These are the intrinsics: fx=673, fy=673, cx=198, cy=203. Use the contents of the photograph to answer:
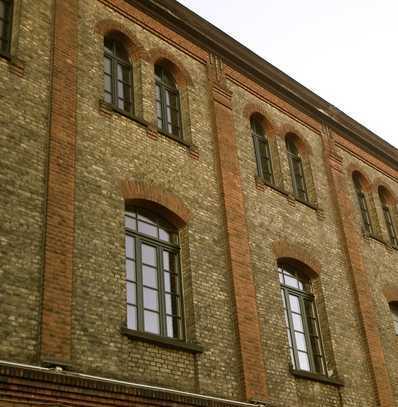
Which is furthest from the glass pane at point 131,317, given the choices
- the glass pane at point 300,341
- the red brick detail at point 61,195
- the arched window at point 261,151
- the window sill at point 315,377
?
the arched window at point 261,151

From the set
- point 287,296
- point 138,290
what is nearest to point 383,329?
point 287,296

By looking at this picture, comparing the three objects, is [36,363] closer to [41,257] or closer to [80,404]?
[80,404]

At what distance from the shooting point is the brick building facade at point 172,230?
9.22 metres

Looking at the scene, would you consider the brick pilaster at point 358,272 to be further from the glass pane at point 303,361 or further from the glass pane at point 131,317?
the glass pane at point 131,317

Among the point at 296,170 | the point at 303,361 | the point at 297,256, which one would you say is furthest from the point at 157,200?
the point at 296,170

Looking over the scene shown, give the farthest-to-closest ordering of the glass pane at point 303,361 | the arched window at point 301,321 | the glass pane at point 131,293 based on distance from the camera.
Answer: the arched window at point 301,321
the glass pane at point 303,361
the glass pane at point 131,293

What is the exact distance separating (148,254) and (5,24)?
14.9 ft

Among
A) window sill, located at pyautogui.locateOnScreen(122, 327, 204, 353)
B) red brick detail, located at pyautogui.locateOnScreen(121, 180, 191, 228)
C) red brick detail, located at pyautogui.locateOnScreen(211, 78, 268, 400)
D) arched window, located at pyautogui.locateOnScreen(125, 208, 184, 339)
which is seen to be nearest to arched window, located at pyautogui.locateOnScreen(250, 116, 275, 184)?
red brick detail, located at pyautogui.locateOnScreen(211, 78, 268, 400)

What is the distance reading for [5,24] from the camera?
11.3 meters

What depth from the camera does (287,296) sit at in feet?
43.6

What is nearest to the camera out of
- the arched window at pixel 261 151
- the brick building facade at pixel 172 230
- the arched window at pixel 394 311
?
the brick building facade at pixel 172 230

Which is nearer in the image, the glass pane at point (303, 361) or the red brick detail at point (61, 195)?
the red brick detail at point (61, 195)

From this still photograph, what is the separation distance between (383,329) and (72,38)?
8.95 metres

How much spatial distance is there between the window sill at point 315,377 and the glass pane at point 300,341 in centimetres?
63
